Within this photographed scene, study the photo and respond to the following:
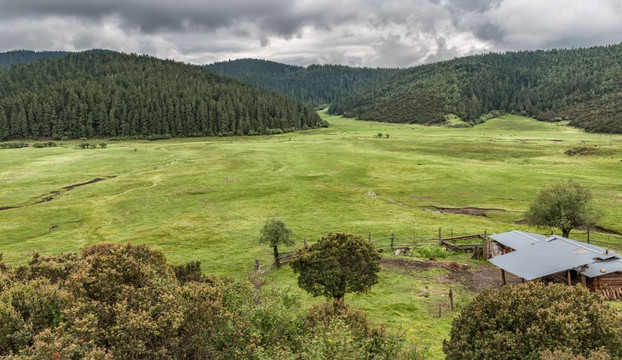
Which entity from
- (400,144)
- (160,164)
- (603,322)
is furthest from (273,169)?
(603,322)

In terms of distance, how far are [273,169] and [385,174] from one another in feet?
108

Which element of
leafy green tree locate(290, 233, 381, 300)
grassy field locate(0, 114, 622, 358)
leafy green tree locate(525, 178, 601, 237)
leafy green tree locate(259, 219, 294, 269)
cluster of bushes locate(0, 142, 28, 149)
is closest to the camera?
leafy green tree locate(290, 233, 381, 300)

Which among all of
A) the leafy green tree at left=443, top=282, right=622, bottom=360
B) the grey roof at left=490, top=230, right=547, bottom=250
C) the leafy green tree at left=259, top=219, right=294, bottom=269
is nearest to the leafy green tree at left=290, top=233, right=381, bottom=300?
the leafy green tree at left=443, top=282, right=622, bottom=360

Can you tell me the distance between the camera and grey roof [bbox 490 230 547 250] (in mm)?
36750

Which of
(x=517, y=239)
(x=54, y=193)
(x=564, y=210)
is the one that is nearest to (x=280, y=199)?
(x=517, y=239)

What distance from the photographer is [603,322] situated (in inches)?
554

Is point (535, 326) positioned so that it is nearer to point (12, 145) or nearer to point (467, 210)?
point (467, 210)

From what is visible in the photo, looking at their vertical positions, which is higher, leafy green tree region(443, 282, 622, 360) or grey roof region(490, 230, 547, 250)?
leafy green tree region(443, 282, 622, 360)

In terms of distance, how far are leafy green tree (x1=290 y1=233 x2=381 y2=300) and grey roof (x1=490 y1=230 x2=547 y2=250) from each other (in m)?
19.1

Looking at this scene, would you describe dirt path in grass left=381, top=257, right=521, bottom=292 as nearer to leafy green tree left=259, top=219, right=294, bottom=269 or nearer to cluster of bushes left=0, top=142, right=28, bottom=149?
leafy green tree left=259, top=219, right=294, bottom=269

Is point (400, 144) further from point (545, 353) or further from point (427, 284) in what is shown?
point (545, 353)

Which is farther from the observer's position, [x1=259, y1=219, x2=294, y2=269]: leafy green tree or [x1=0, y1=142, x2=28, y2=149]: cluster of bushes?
[x1=0, y1=142, x2=28, y2=149]: cluster of bushes

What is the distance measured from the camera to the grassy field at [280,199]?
44000mm

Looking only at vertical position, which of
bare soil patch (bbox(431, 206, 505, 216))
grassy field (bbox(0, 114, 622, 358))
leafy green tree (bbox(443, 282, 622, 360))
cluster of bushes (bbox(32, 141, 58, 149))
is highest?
→ cluster of bushes (bbox(32, 141, 58, 149))
